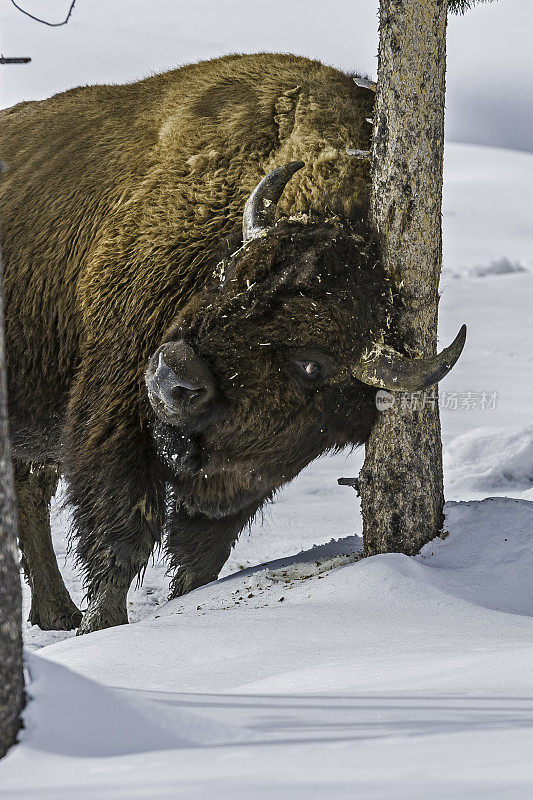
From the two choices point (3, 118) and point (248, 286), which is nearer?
point (248, 286)

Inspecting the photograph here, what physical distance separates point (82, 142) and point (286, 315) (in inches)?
70.2

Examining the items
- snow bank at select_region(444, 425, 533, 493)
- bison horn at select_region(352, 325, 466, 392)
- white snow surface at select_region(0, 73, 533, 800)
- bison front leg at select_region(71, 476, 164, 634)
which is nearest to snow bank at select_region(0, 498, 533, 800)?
white snow surface at select_region(0, 73, 533, 800)

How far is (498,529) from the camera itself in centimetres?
428

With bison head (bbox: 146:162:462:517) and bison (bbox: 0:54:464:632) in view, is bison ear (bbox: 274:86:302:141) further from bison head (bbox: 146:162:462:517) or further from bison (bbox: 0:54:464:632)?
bison head (bbox: 146:162:462:517)

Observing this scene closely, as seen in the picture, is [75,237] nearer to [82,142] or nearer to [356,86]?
[82,142]

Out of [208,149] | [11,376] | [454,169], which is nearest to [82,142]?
[208,149]

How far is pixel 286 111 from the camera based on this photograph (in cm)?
423

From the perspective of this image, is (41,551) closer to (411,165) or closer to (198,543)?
(198,543)

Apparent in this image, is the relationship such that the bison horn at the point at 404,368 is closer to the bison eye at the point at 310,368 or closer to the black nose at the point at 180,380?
the bison eye at the point at 310,368

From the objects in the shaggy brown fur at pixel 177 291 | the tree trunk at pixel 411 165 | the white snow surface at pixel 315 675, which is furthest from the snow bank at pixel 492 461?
the tree trunk at pixel 411 165

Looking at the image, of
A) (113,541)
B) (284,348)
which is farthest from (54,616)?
(284,348)

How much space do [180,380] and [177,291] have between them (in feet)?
2.04

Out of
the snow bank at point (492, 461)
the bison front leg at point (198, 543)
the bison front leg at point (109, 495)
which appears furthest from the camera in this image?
the snow bank at point (492, 461)

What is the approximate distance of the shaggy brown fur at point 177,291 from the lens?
12.4 feet
